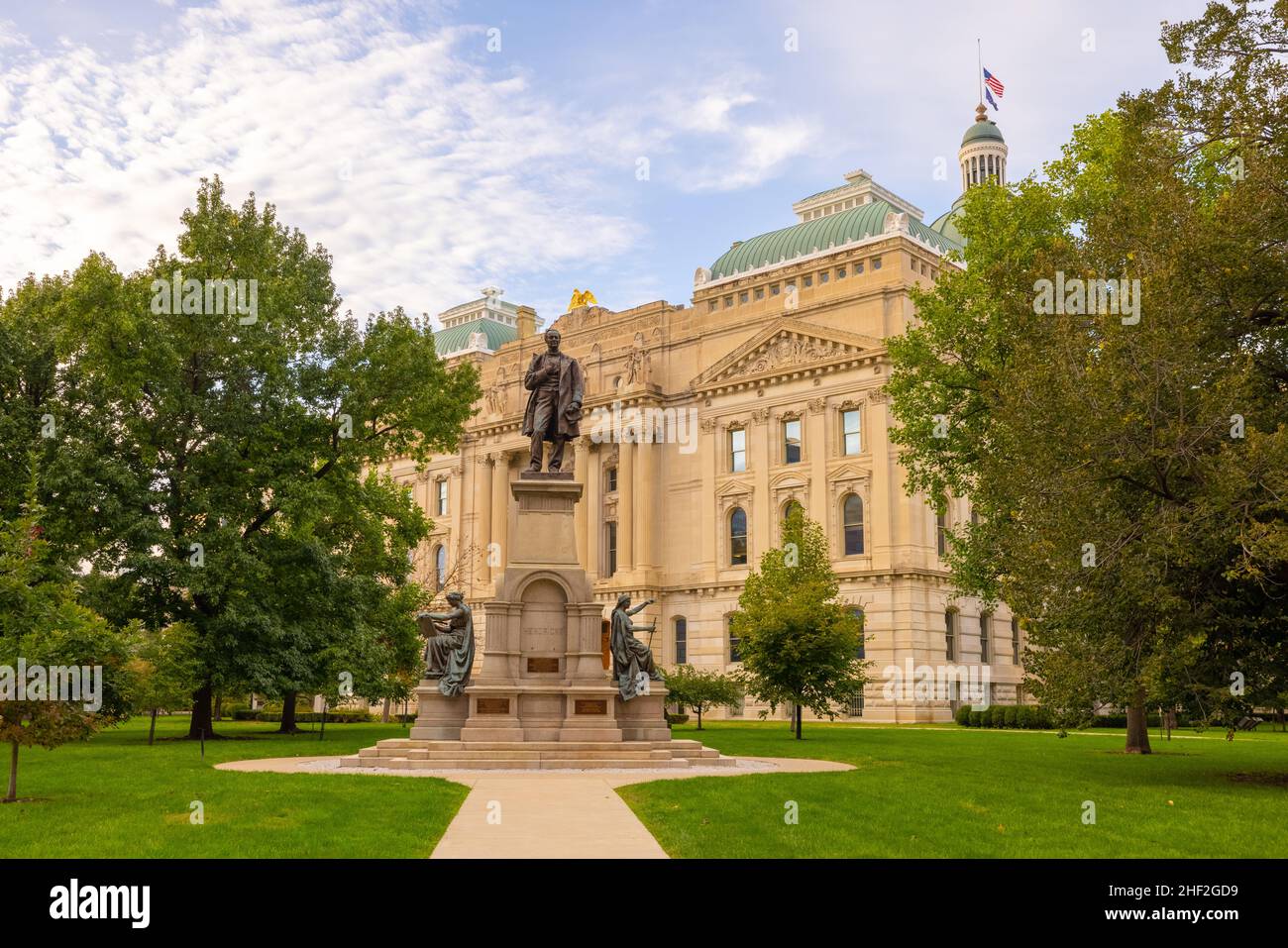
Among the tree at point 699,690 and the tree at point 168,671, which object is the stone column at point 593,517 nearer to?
the tree at point 699,690

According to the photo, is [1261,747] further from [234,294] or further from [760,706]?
[234,294]

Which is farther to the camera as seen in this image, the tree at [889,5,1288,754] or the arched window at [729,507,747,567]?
the arched window at [729,507,747,567]

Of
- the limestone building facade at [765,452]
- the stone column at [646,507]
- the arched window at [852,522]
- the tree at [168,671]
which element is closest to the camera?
the tree at [168,671]

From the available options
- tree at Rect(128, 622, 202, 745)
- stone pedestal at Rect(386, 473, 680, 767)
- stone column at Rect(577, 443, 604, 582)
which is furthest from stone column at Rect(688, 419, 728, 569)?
stone pedestal at Rect(386, 473, 680, 767)

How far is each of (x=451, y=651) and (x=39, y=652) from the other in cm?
860

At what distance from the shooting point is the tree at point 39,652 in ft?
48.4

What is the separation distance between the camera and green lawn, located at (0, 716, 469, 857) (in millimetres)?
10914

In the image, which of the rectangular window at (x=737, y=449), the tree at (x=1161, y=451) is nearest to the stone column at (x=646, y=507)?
the rectangular window at (x=737, y=449)

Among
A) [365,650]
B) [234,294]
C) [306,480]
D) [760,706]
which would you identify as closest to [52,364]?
[234,294]

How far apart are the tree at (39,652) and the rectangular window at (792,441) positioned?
145ft

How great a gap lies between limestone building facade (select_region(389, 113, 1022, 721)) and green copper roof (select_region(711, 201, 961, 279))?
121mm

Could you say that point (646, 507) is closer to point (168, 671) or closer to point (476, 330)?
point (476, 330)

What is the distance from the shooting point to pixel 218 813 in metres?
13.6

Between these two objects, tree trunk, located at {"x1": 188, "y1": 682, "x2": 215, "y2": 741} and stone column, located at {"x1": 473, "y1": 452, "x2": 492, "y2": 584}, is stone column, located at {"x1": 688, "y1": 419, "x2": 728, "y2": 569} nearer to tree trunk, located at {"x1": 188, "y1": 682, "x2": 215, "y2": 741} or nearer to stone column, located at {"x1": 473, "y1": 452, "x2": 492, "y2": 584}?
stone column, located at {"x1": 473, "y1": 452, "x2": 492, "y2": 584}
